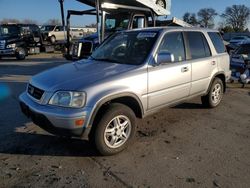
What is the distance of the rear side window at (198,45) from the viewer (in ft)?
18.7

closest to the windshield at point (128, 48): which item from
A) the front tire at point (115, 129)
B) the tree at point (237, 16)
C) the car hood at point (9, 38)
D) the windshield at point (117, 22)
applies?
the front tire at point (115, 129)

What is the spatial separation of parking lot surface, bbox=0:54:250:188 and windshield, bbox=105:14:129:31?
19.2ft

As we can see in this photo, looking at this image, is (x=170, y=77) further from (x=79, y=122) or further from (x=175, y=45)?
(x=79, y=122)

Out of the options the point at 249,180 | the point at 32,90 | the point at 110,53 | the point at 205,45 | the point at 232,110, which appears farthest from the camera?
the point at 232,110

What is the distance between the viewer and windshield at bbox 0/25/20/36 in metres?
20.3

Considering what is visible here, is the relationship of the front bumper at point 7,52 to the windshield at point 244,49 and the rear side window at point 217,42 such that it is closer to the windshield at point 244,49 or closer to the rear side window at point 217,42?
the windshield at point 244,49

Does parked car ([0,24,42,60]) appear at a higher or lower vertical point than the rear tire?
higher

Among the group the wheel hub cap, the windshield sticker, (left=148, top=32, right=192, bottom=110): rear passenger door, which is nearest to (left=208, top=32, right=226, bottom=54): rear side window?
(left=148, top=32, right=192, bottom=110): rear passenger door

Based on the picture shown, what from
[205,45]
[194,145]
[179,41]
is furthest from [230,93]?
[194,145]

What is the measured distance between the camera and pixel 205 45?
612 centimetres

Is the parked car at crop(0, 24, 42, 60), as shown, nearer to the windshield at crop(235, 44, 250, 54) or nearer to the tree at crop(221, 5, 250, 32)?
the windshield at crop(235, 44, 250, 54)

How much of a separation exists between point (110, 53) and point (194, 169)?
2550 millimetres

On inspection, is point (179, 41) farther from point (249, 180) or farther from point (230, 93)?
point (230, 93)

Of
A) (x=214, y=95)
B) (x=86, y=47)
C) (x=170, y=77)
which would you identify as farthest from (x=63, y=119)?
(x=86, y=47)
